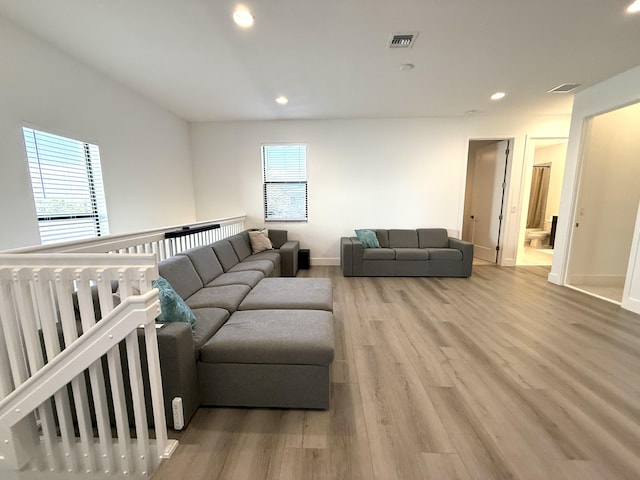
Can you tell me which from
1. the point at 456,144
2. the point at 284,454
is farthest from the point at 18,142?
the point at 456,144

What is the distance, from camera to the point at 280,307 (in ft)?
6.78

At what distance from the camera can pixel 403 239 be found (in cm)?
484

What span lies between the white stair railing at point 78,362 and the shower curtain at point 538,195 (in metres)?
8.80

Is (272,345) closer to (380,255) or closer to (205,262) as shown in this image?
(205,262)

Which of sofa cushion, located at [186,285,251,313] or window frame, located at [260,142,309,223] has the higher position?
window frame, located at [260,142,309,223]

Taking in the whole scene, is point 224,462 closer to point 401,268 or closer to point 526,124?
point 401,268

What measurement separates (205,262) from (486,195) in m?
5.65

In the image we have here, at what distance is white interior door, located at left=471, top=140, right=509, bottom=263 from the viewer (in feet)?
16.5

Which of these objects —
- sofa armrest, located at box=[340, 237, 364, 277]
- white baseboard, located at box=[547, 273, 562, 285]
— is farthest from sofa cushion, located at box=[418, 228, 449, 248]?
white baseboard, located at box=[547, 273, 562, 285]

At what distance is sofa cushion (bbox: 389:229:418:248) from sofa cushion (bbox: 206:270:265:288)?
9.20ft

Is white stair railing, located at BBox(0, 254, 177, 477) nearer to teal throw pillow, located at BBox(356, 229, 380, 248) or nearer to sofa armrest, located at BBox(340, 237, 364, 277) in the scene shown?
sofa armrest, located at BBox(340, 237, 364, 277)

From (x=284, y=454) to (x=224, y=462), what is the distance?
0.30m

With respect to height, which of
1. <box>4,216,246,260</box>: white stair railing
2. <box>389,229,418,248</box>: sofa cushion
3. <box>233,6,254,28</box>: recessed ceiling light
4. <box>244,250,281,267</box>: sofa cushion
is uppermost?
<box>233,6,254,28</box>: recessed ceiling light

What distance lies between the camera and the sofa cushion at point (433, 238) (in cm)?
478
